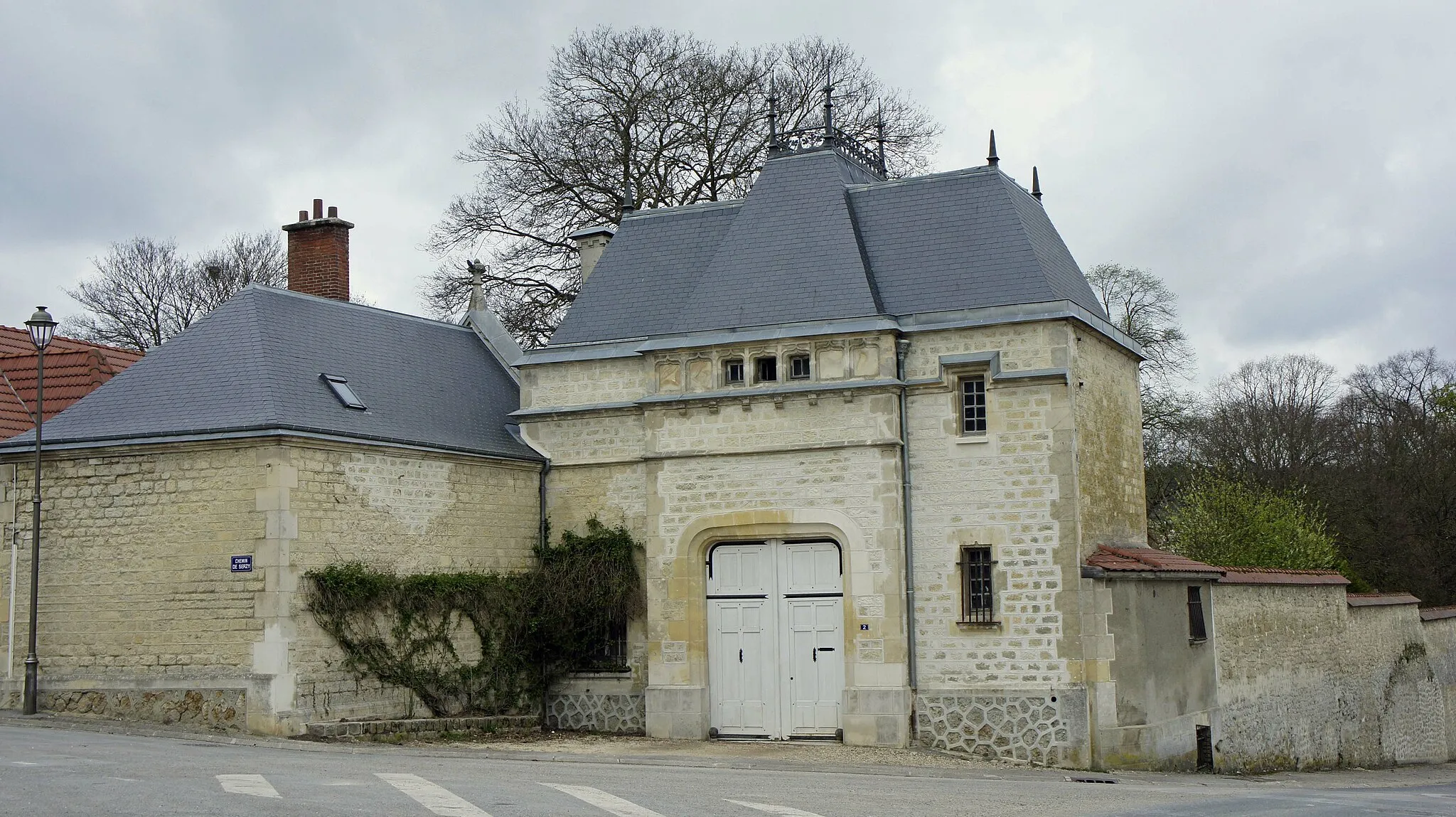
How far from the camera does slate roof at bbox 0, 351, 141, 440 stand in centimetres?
2147

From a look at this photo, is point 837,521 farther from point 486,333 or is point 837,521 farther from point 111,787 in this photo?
point 111,787

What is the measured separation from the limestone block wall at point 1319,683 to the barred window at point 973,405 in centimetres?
438

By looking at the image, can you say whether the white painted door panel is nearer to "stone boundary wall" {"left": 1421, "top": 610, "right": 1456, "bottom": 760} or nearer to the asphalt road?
the asphalt road

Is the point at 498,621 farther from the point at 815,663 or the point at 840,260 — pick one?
the point at 840,260

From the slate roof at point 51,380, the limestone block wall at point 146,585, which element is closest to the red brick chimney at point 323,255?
the slate roof at point 51,380

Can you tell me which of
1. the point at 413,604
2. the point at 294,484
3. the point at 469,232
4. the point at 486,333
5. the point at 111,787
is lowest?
the point at 111,787

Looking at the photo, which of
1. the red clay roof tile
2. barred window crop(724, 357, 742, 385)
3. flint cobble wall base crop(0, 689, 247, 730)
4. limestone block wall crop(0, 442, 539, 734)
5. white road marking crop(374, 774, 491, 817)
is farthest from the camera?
barred window crop(724, 357, 742, 385)

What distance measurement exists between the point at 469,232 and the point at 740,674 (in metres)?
16.4

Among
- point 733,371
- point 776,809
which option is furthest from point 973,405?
point 776,809

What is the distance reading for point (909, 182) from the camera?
809 inches

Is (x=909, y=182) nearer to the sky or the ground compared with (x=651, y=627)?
nearer to the sky

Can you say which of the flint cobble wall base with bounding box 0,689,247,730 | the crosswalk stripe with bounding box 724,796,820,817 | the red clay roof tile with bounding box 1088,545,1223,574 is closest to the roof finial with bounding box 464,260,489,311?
the flint cobble wall base with bounding box 0,689,247,730

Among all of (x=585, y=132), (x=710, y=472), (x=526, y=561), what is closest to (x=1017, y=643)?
(x=710, y=472)

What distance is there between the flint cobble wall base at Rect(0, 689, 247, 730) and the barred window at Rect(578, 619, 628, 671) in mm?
5188
